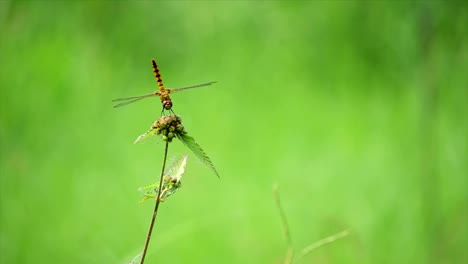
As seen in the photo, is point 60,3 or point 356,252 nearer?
point 356,252

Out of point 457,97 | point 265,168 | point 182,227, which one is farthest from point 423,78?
point 182,227

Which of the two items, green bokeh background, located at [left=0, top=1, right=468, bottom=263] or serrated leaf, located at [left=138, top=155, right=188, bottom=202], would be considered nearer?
serrated leaf, located at [left=138, top=155, right=188, bottom=202]

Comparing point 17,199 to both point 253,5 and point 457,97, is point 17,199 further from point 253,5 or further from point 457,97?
point 457,97

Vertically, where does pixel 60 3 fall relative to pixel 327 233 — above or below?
above

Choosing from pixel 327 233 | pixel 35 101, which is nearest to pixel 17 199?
pixel 35 101

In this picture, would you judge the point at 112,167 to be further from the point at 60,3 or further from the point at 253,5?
the point at 253,5

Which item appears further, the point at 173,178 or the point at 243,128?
the point at 243,128

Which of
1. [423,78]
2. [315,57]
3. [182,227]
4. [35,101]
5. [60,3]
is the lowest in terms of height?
[182,227]

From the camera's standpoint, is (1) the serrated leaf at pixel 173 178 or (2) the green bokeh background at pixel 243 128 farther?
(2) the green bokeh background at pixel 243 128
